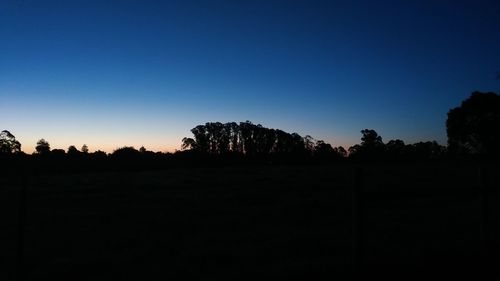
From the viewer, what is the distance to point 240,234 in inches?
490

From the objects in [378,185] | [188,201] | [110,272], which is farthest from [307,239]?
[378,185]

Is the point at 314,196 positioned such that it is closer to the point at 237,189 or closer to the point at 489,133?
the point at 237,189

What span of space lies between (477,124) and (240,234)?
186 feet

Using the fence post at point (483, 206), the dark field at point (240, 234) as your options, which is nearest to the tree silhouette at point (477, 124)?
the dark field at point (240, 234)

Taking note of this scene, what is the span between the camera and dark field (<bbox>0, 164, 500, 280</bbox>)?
7812mm

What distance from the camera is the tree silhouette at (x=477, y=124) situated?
5894 cm

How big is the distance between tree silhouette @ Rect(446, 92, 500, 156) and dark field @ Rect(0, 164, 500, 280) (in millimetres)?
44069

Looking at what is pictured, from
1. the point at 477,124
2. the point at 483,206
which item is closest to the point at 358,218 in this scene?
the point at 483,206

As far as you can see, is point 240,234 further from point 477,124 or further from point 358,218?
point 477,124

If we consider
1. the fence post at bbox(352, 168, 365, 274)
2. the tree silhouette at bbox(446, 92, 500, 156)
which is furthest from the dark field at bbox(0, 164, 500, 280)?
the tree silhouette at bbox(446, 92, 500, 156)

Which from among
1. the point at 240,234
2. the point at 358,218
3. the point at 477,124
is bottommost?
the point at 240,234

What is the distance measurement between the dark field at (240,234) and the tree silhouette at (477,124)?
44.1m

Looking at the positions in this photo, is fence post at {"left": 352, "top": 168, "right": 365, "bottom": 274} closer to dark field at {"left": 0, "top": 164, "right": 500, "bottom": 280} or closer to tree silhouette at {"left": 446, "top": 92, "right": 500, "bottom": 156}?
dark field at {"left": 0, "top": 164, "right": 500, "bottom": 280}

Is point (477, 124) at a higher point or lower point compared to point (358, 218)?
higher
